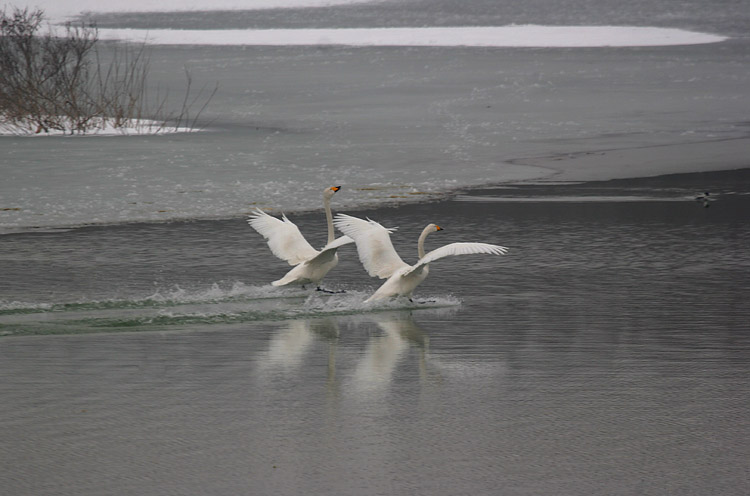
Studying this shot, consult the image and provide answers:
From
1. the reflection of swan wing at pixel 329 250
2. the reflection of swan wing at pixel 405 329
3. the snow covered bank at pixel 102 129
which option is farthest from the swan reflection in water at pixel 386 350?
the snow covered bank at pixel 102 129

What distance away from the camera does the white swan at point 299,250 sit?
952 centimetres

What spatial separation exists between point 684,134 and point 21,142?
1267cm

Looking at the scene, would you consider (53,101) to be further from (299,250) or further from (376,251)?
(376,251)

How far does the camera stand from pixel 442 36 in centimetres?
5066

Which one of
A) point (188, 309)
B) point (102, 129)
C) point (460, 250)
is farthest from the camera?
point (102, 129)

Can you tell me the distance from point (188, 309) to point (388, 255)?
5.47 feet

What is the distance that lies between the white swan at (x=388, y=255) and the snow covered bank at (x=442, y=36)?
36093 mm

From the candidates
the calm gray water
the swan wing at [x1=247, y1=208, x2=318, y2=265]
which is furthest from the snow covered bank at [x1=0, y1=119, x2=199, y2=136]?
the swan wing at [x1=247, y1=208, x2=318, y2=265]

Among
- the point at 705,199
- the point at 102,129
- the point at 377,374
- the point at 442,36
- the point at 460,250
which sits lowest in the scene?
the point at 377,374

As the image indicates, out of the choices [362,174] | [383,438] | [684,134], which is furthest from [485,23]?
[383,438]

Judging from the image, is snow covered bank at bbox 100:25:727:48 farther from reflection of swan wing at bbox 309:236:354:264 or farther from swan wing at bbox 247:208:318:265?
reflection of swan wing at bbox 309:236:354:264

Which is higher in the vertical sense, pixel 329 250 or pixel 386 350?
pixel 329 250

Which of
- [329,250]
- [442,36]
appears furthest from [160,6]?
[329,250]

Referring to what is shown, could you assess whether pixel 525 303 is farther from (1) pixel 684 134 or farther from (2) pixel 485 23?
(2) pixel 485 23
